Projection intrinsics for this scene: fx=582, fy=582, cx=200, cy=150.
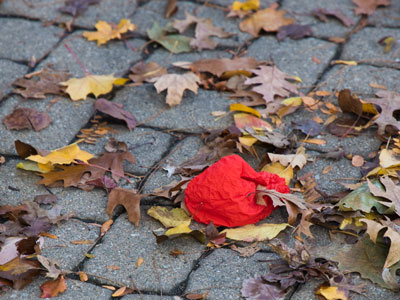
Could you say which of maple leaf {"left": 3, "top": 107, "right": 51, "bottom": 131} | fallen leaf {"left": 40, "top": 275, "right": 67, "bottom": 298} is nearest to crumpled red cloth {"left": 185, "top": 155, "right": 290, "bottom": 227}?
fallen leaf {"left": 40, "top": 275, "right": 67, "bottom": 298}

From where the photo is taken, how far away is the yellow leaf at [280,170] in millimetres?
2369

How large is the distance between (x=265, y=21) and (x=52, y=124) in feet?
4.74

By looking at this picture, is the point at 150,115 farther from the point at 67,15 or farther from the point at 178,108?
the point at 67,15

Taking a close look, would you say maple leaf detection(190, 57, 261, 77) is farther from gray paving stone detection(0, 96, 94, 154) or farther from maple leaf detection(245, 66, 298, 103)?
gray paving stone detection(0, 96, 94, 154)

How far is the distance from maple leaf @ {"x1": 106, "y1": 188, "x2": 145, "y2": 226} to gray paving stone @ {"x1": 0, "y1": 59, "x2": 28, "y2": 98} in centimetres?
104

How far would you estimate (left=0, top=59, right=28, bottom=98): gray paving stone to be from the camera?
302 centimetres

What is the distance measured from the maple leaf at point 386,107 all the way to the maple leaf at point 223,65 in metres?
0.67

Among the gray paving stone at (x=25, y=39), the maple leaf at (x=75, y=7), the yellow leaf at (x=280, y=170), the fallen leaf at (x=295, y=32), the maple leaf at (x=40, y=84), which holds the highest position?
the maple leaf at (x=75, y=7)

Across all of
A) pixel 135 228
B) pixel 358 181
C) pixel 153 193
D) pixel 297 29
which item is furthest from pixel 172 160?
pixel 297 29

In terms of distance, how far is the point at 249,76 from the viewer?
3.03 m

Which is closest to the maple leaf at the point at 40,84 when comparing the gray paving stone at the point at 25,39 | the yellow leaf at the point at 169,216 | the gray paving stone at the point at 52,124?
the gray paving stone at the point at 52,124

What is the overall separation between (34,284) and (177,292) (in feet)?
1.61

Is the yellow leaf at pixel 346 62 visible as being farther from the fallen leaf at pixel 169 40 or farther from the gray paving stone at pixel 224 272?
the gray paving stone at pixel 224 272

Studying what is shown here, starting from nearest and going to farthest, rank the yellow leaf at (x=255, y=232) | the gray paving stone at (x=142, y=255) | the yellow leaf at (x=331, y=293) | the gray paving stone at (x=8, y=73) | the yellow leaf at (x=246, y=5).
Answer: the yellow leaf at (x=331, y=293) < the gray paving stone at (x=142, y=255) < the yellow leaf at (x=255, y=232) < the gray paving stone at (x=8, y=73) < the yellow leaf at (x=246, y=5)
